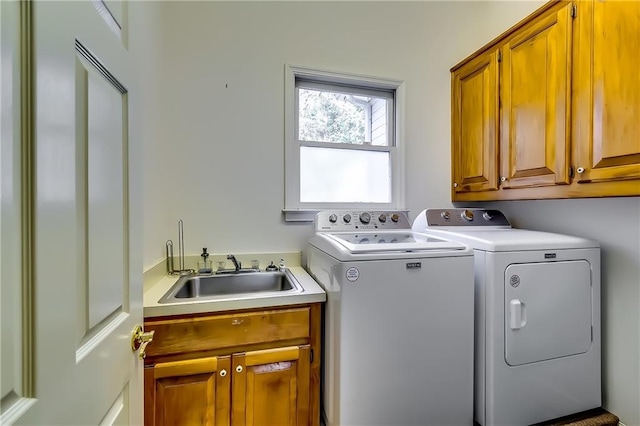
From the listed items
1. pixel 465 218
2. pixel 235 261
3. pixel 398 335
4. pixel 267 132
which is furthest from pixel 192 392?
pixel 465 218

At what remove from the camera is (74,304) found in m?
0.53

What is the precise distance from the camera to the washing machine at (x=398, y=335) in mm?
1233

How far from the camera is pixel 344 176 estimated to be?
2150mm

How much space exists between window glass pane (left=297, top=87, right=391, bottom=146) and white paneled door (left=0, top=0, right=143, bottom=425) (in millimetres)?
1382

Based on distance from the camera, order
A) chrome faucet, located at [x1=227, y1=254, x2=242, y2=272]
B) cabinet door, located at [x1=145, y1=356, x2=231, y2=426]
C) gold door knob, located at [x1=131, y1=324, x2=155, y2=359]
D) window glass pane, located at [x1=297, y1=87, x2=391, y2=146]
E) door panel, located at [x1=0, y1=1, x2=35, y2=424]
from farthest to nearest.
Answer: window glass pane, located at [x1=297, y1=87, x2=391, y2=146] < chrome faucet, located at [x1=227, y1=254, x2=242, y2=272] < cabinet door, located at [x1=145, y1=356, x2=231, y2=426] < gold door knob, located at [x1=131, y1=324, x2=155, y2=359] < door panel, located at [x1=0, y1=1, x2=35, y2=424]

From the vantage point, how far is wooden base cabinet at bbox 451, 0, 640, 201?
4.02 ft

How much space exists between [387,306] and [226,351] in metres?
0.75

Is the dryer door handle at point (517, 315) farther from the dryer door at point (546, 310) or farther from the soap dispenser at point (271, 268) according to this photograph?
A: the soap dispenser at point (271, 268)

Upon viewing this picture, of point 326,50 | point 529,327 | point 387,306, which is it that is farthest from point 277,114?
point 529,327

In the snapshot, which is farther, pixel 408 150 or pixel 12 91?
pixel 408 150

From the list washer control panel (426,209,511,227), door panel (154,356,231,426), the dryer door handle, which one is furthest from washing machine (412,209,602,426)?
door panel (154,356,231,426)

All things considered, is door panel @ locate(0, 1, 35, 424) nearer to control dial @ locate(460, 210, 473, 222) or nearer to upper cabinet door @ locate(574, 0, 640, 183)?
upper cabinet door @ locate(574, 0, 640, 183)

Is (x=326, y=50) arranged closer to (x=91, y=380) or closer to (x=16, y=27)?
(x=16, y=27)

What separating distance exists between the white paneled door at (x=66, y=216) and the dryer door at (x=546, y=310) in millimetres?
1561
